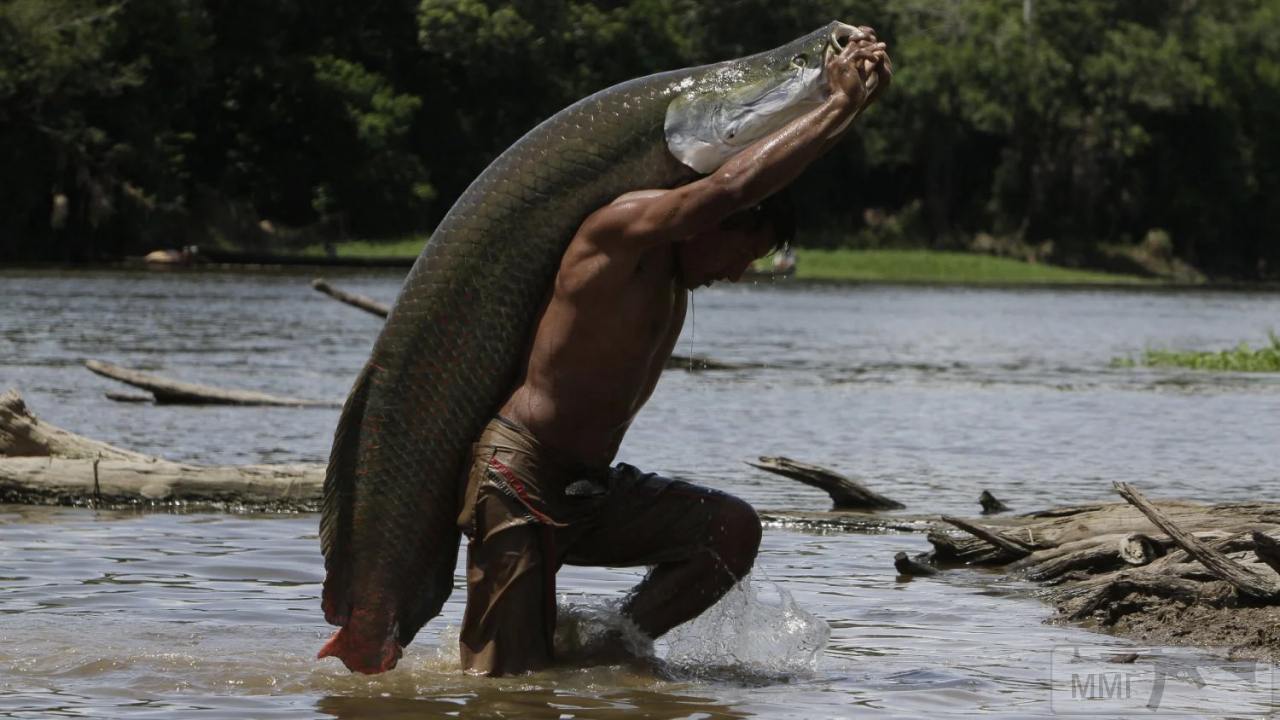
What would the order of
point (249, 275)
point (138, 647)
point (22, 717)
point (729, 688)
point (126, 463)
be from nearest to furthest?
point (22, 717) < point (729, 688) < point (138, 647) < point (126, 463) < point (249, 275)

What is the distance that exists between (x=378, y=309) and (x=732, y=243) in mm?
10408

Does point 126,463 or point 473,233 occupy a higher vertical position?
point 473,233

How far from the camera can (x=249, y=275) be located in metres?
50.4

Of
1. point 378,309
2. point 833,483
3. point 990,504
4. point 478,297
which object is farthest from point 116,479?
point 378,309

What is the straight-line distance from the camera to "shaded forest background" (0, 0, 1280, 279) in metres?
54.6

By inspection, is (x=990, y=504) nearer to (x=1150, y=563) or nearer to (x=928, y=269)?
(x=1150, y=563)

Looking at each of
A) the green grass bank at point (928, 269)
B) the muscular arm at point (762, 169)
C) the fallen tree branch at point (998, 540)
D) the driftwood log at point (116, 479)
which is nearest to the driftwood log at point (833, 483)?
the fallen tree branch at point (998, 540)

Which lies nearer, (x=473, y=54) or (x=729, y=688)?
(x=729, y=688)

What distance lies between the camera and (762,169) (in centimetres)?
564

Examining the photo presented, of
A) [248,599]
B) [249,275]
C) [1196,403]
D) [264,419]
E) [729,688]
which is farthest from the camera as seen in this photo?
[249,275]

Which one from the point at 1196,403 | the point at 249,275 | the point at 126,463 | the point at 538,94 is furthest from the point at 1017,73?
the point at 126,463

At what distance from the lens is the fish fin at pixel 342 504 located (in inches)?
243

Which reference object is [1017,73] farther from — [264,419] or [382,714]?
[382,714]

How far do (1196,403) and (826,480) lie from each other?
10.3m
